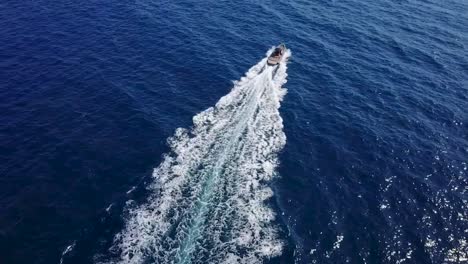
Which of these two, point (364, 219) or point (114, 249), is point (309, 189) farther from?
point (114, 249)

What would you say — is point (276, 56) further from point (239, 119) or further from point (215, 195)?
point (215, 195)

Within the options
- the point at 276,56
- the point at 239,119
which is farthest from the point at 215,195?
the point at 276,56

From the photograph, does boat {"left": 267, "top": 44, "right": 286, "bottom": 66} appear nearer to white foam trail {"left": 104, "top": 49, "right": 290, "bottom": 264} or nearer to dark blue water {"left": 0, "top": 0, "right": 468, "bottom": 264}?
dark blue water {"left": 0, "top": 0, "right": 468, "bottom": 264}

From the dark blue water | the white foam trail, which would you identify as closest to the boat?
the dark blue water

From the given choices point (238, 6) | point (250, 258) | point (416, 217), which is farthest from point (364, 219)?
point (238, 6)

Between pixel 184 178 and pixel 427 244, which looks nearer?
pixel 427 244

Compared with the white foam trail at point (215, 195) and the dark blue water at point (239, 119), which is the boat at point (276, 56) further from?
the white foam trail at point (215, 195)
